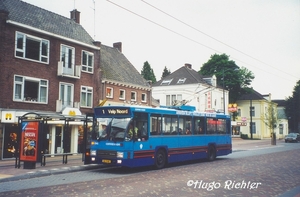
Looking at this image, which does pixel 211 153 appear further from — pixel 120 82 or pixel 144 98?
pixel 144 98

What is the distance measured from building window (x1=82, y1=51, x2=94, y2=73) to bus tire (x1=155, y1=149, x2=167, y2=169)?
47.9ft

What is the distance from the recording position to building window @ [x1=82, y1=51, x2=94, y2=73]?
28.6 meters

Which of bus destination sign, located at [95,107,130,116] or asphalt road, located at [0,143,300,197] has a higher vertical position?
bus destination sign, located at [95,107,130,116]

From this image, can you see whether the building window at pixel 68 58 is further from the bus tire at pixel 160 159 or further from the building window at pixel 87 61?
the bus tire at pixel 160 159

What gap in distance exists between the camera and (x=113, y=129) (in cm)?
1498

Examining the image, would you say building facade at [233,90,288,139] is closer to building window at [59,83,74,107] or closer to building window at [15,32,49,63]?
building window at [59,83,74,107]

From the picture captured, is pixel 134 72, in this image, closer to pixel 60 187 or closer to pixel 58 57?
pixel 58 57

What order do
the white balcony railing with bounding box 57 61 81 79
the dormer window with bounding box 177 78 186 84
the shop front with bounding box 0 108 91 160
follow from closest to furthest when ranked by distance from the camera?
the shop front with bounding box 0 108 91 160, the white balcony railing with bounding box 57 61 81 79, the dormer window with bounding box 177 78 186 84

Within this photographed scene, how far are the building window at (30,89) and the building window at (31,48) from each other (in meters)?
1.63

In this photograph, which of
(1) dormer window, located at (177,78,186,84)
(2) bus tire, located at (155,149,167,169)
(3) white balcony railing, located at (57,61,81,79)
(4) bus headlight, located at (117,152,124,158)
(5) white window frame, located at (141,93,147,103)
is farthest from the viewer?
(1) dormer window, located at (177,78,186,84)

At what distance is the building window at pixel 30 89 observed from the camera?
2256 centimetres

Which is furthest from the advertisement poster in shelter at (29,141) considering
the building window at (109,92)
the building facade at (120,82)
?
the building window at (109,92)

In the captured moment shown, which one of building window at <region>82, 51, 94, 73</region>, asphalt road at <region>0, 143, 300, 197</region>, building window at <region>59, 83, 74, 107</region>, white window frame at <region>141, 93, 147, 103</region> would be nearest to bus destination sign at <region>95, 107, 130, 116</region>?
asphalt road at <region>0, 143, 300, 197</region>

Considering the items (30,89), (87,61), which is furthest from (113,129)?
(87,61)
